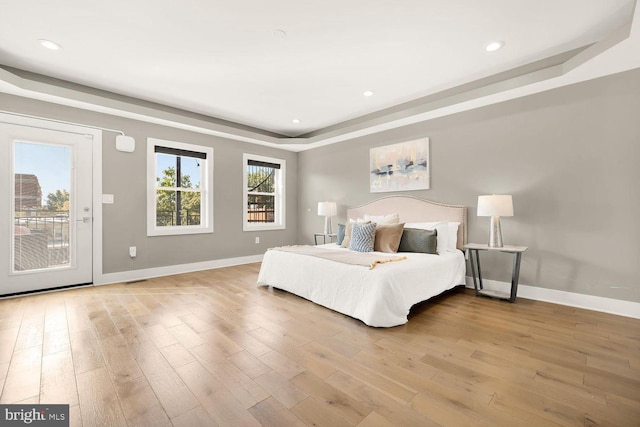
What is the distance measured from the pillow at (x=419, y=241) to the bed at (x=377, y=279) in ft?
0.36

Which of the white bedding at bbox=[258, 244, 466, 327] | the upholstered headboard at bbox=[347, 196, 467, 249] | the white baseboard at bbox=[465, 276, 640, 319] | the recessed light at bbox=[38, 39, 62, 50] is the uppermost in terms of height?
the recessed light at bbox=[38, 39, 62, 50]

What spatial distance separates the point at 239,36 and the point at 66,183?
9.74 feet

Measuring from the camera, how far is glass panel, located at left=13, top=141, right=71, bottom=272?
10.7ft

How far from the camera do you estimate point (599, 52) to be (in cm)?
240

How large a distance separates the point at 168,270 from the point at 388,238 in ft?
11.2

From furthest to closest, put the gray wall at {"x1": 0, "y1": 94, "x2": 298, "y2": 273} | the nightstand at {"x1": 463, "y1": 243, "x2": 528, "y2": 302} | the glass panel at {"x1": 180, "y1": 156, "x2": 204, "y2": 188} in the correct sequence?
the glass panel at {"x1": 180, "y1": 156, "x2": 204, "y2": 188} → the gray wall at {"x1": 0, "y1": 94, "x2": 298, "y2": 273} → the nightstand at {"x1": 463, "y1": 243, "x2": 528, "y2": 302}

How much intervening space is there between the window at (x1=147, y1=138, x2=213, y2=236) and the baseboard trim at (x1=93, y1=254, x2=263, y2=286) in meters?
0.55

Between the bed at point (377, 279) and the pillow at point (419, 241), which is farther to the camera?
the pillow at point (419, 241)

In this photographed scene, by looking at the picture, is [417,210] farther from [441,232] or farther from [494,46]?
[494,46]

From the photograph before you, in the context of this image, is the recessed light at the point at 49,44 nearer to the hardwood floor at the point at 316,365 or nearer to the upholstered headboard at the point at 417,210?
the hardwood floor at the point at 316,365

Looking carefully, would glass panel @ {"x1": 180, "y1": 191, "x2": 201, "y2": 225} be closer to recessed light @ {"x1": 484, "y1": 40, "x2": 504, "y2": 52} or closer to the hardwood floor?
the hardwood floor

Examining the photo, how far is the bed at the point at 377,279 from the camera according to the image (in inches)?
95.2

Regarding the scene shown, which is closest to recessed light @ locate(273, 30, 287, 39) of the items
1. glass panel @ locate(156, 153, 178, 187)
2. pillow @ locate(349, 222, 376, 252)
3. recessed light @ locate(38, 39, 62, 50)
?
recessed light @ locate(38, 39, 62, 50)

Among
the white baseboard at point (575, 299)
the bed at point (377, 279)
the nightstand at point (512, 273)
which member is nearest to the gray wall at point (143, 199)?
the bed at point (377, 279)
